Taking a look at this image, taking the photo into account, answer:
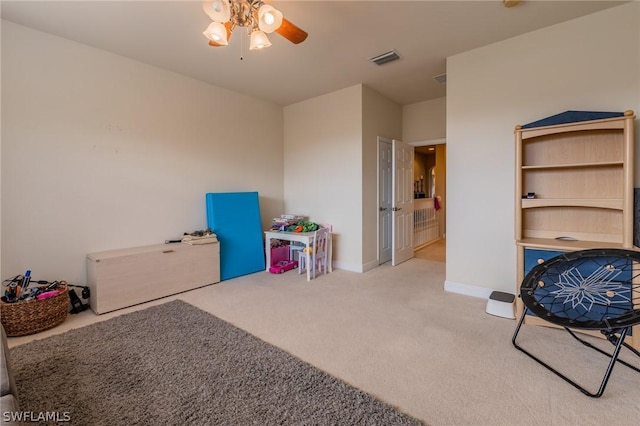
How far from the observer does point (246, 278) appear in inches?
153

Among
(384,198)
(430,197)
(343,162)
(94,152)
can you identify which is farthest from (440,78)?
(94,152)

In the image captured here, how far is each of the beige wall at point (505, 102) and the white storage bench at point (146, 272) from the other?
297 centimetres

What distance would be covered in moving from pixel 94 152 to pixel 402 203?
4.17 meters

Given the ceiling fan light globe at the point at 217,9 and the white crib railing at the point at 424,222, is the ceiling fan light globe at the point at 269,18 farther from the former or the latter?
the white crib railing at the point at 424,222

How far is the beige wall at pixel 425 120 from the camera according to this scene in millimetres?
4617

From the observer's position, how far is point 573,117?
237 centimetres

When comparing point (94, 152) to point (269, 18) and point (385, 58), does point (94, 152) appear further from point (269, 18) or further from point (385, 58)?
point (385, 58)

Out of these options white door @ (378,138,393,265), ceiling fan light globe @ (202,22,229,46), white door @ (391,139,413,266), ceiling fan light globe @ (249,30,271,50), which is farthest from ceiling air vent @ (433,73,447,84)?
ceiling fan light globe @ (202,22,229,46)

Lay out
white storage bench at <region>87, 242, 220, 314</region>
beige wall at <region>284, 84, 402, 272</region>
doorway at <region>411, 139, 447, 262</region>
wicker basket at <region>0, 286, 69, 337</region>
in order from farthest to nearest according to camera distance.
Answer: doorway at <region>411, 139, 447, 262</region>
beige wall at <region>284, 84, 402, 272</region>
white storage bench at <region>87, 242, 220, 314</region>
wicker basket at <region>0, 286, 69, 337</region>

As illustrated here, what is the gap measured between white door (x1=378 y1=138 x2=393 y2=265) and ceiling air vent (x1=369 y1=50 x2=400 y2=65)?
129cm

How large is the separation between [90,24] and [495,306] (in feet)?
14.8

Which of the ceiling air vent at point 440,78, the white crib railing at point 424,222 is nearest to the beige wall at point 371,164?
the ceiling air vent at point 440,78

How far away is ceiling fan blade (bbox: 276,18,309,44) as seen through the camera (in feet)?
6.49

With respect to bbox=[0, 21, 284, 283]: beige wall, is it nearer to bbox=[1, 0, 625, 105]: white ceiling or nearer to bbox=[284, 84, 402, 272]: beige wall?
bbox=[1, 0, 625, 105]: white ceiling
